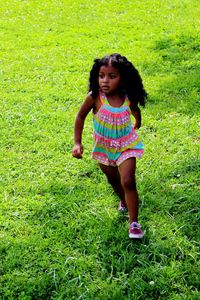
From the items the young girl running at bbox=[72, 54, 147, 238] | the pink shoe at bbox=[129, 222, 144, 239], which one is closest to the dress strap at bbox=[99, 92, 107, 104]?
the young girl running at bbox=[72, 54, 147, 238]

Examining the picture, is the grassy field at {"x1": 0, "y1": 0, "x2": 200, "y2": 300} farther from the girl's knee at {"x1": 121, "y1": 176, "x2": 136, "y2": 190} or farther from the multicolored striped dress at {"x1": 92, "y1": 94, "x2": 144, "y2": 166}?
the multicolored striped dress at {"x1": 92, "y1": 94, "x2": 144, "y2": 166}

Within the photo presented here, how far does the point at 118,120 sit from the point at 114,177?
533 millimetres

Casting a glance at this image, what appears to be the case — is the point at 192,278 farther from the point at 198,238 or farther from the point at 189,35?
the point at 189,35

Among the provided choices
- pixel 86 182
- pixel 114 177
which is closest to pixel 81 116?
pixel 114 177

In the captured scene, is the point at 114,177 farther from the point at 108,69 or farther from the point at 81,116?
the point at 108,69

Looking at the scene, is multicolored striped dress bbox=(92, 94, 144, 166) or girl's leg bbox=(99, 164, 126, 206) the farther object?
girl's leg bbox=(99, 164, 126, 206)

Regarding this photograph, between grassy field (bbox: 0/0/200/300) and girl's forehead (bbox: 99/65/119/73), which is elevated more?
girl's forehead (bbox: 99/65/119/73)

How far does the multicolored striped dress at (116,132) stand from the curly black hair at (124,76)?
0.21ft

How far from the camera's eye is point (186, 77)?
661cm

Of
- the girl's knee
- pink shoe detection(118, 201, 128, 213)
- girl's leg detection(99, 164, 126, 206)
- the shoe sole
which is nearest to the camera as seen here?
the girl's knee

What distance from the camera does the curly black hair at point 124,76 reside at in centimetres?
343

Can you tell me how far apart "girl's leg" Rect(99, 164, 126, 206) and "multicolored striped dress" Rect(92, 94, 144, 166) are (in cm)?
17

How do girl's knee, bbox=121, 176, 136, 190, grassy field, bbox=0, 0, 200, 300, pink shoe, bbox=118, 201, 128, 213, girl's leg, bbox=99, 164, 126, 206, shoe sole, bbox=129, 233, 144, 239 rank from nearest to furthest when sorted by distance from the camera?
grassy field, bbox=0, 0, 200, 300, girl's knee, bbox=121, 176, 136, 190, shoe sole, bbox=129, 233, 144, 239, girl's leg, bbox=99, 164, 126, 206, pink shoe, bbox=118, 201, 128, 213

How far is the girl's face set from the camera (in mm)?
3424
